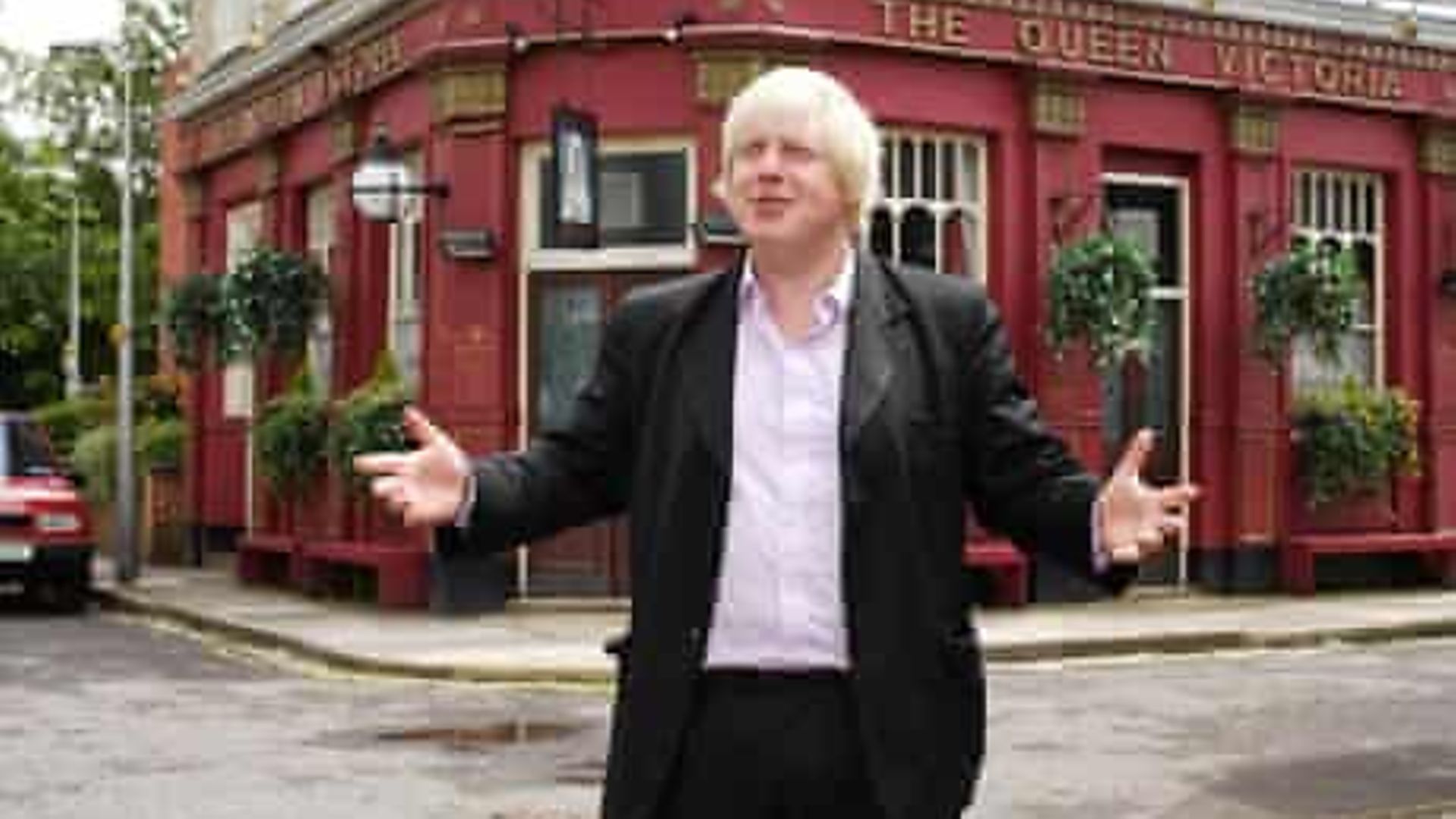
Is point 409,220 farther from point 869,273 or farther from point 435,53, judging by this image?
point 869,273

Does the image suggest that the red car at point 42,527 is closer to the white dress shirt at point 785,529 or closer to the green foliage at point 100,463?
the green foliage at point 100,463

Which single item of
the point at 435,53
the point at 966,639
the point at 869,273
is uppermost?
the point at 435,53

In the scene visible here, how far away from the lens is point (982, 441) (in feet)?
11.0

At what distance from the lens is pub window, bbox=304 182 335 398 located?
19.5 m

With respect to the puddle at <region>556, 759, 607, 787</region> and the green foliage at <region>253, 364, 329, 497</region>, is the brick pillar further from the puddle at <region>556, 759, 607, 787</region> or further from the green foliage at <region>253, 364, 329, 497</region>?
the puddle at <region>556, 759, 607, 787</region>

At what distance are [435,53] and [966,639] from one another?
13834 millimetres

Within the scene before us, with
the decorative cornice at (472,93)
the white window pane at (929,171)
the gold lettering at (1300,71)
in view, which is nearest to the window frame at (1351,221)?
the gold lettering at (1300,71)

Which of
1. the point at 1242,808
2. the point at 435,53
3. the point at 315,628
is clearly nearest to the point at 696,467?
the point at 1242,808

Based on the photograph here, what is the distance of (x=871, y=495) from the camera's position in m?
3.21

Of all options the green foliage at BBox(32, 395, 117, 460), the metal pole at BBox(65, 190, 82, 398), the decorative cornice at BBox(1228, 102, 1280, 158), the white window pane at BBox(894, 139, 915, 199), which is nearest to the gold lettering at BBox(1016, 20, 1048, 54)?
the white window pane at BBox(894, 139, 915, 199)

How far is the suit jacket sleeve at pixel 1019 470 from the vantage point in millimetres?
3330

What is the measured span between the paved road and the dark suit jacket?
4.57 metres

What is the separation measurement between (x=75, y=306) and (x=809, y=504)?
4496 cm

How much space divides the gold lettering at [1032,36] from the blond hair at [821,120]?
545 inches
